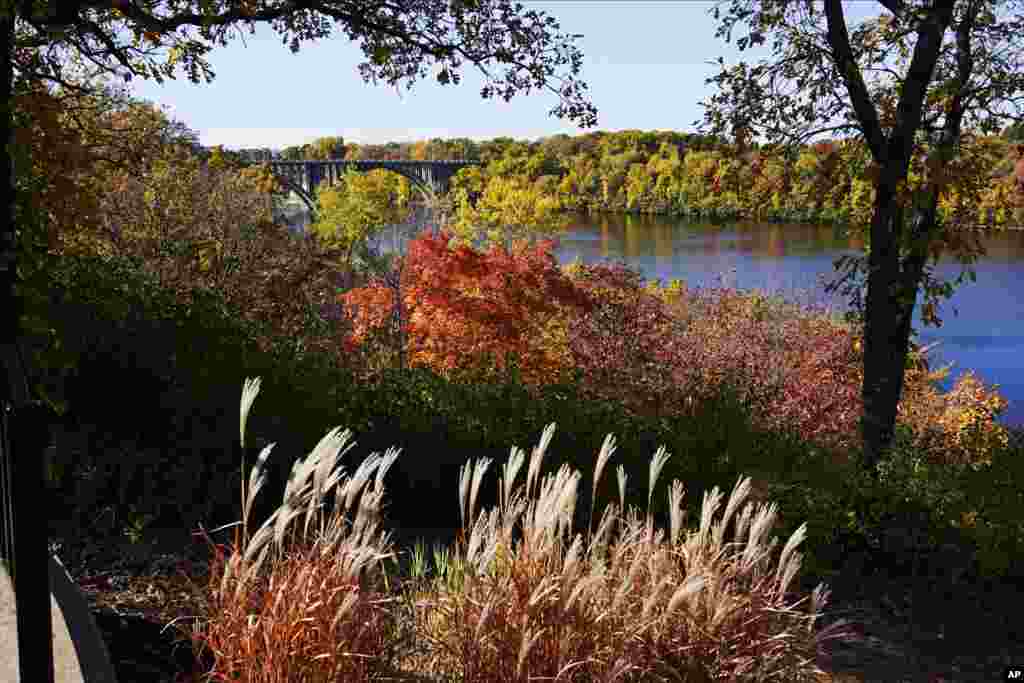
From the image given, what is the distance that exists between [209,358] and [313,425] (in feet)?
2.91

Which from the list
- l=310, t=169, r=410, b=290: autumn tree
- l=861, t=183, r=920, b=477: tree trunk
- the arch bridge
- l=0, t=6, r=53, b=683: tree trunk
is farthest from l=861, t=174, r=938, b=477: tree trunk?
the arch bridge

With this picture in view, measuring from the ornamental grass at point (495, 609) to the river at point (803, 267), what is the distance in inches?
544

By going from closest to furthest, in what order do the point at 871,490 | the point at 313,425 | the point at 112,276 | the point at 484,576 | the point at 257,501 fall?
the point at 484,576 < the point at 257,501 < the point at 871,490 < the point at 313,425 < the point at 112,276

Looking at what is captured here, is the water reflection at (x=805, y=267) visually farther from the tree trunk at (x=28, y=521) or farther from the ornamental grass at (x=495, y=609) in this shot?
the tree trunk at (x=28, y=521)

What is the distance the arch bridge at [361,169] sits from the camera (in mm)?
43375

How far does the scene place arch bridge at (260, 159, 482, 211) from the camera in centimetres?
4338

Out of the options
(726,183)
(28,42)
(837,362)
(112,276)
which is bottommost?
(837,362)

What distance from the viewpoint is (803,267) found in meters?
37.0

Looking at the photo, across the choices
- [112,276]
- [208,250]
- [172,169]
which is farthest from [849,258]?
[172,169]

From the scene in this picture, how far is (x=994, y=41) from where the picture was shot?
9.04 m

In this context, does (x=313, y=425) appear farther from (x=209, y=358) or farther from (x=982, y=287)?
(x=982, y=287)

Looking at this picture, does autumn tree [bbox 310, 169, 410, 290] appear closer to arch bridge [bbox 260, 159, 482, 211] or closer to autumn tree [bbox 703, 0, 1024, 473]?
arch bridge [bbox 260, 159, 482, 211]

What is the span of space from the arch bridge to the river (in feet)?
16.2

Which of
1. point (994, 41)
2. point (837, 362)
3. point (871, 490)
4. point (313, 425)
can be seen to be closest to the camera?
point (871, 490)
